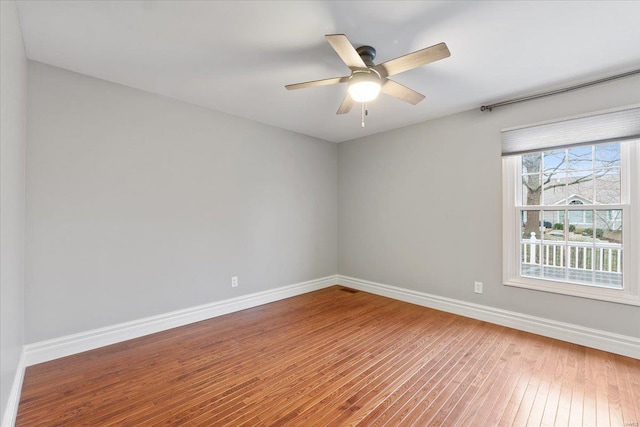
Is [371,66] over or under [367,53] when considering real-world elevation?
under

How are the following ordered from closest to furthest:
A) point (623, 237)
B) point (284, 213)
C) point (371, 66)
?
point (371, 66), point (623, 237), point (284, 213)

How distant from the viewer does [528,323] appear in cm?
300

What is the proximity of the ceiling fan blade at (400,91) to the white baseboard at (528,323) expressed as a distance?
2505 mm

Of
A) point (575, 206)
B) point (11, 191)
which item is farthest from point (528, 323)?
point (11, 191)

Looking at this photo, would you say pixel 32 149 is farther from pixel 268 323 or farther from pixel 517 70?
pixel 517 70

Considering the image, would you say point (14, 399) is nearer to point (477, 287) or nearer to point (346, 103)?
point (346, 103)

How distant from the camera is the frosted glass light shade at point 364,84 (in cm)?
207

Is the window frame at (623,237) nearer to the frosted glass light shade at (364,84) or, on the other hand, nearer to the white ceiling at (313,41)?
the white ceiling at (313,41)

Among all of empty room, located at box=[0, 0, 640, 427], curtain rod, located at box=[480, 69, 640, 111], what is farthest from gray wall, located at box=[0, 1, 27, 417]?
curtain rod, located at box=[480, 69, 640, 111]

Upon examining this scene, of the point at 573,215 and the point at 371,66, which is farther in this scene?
the point at 573,215

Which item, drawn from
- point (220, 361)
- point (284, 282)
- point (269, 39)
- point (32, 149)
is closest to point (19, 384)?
point (220, 361)

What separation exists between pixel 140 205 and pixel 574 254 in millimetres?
4437

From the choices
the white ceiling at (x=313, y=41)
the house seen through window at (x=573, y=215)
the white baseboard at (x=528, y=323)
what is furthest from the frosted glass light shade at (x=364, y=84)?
the white baseboard at (x=528, y=323)

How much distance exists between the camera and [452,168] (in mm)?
3588
